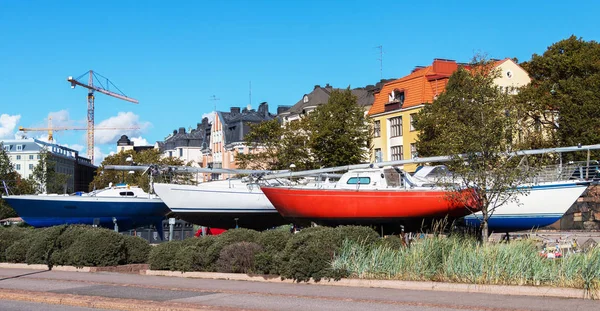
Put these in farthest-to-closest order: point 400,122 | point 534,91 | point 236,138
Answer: point 236,138
point 400,122
point 534,91

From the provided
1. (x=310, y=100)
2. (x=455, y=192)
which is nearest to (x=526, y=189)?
(x=455, y=192)

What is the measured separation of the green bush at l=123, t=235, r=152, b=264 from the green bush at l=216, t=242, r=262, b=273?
178 inches

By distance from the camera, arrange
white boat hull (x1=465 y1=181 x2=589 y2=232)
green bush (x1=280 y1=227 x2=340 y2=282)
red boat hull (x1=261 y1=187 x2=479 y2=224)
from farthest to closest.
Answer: white boat hull (x1=465 y1=181 x2=589 y2=232) → red boat hull (x1=261 y1=187 x2=479 y2=224) → green bush (x1=280 y1=227 x2=340 y2=282)

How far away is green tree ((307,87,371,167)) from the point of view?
54625 millimetres

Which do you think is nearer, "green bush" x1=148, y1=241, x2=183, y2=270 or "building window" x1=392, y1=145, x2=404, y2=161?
"green bush" x1=148, y1=241, x2=183, y2=270

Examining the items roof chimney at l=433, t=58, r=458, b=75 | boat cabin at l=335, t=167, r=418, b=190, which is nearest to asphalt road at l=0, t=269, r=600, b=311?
boat cabin at l=335, t=167, r=418, b=190

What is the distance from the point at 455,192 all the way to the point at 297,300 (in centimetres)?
1273

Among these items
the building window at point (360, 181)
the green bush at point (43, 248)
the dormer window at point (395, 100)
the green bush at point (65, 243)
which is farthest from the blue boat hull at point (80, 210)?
the dormer window at point (395, 100)

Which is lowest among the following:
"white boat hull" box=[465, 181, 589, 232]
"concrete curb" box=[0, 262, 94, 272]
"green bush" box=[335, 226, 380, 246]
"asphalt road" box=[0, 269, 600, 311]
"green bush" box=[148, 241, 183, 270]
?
"asphalt road" box=[0, 269, 600, 311]

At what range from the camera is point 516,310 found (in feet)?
40.9

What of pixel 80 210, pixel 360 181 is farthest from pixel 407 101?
pixel 360 181

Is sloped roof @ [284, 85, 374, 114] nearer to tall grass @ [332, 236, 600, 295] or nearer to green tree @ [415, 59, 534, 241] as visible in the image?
green tree @ [415, 59, 534, 241]

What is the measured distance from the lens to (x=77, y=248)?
23.1 m

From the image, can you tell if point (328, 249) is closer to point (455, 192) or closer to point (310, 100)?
point (455, 192)
